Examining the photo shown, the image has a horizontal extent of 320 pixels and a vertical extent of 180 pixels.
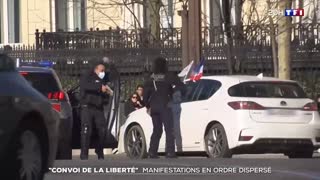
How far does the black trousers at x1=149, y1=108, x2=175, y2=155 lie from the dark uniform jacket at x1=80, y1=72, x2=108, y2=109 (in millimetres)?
956

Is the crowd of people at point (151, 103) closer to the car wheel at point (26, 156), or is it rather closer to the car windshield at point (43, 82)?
the car windshield at point (43, 82)

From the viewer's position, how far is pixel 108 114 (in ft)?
59.7

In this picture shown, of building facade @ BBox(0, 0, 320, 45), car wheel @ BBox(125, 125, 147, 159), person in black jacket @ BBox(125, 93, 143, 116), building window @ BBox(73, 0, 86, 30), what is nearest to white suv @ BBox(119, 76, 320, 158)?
car wheel @ BBox(125, 125, 147, 159)

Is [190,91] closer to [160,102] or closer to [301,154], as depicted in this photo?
[160,102]

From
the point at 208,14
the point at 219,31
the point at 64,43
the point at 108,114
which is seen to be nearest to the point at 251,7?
the point at 219,31

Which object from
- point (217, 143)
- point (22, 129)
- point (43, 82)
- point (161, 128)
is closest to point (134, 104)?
point (161, 128)

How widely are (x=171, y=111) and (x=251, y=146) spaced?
159 cm

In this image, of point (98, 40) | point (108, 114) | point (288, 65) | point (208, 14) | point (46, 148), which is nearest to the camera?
point (46, 148)

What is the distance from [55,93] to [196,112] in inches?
97.8

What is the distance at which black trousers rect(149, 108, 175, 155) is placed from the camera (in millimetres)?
17062

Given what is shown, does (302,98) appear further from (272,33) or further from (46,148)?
(46,148)

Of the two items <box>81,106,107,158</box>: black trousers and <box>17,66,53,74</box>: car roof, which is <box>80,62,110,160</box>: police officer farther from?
<box>17,66,53,74</box>: car roof

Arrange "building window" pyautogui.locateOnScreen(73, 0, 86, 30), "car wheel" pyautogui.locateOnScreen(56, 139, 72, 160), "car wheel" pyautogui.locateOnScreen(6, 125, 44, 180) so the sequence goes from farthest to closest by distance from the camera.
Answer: "building window" pyautogui.locateOnScreen(73, 0, 86, 30)
"car wheel" pyautogui.locateOnScreen(56, 139, 72, 160)
"car wheel" pyautogui.locateOnScreen(6, 125, 44, 180)

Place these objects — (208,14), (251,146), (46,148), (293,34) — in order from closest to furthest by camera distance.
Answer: (46,148) → (251,146) → (293,34) → (208,14)
